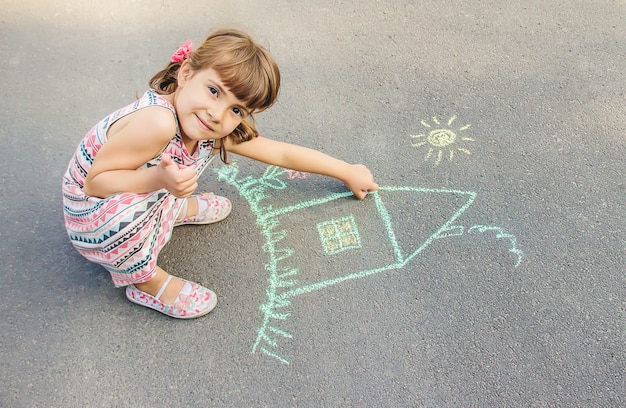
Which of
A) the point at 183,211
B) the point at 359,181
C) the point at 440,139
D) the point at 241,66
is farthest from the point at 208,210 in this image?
the point at 440,139

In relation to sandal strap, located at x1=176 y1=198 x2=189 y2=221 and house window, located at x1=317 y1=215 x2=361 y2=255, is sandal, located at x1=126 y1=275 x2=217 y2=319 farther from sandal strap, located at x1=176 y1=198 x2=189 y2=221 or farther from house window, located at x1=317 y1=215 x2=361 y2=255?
house window, located at x1=317 y1=215 x2=361 y2=255

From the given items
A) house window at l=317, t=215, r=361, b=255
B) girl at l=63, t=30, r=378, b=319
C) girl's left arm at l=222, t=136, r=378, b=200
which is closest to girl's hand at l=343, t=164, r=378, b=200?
girl's left arm at l=222, t=136, r=378, b=200

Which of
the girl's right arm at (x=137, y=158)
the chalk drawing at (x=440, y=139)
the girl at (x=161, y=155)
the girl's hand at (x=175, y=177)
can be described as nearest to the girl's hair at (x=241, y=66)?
the girl at (x=161, y=155)

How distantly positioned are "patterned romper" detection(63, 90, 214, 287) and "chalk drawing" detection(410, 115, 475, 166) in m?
1.08

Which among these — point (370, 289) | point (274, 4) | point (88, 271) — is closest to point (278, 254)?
point (370, 289)

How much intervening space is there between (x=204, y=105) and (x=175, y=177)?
0.26m

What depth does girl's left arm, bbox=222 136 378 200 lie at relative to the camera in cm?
216

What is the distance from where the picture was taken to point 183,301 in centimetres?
207

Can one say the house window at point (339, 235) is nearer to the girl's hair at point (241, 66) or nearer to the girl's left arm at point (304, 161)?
the girl's left arm at point (304, 161)

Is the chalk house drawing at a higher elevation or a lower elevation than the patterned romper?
lower

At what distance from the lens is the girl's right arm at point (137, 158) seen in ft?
5.52

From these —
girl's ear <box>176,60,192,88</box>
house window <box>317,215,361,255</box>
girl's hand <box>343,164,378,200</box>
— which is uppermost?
girl's ear <box>176,60,192,88</box>

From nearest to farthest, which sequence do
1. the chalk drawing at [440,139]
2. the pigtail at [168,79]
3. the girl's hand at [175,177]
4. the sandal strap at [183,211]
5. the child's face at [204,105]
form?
the girl's hand at [175,177], the child's face at [204,105], the pigtail at [168,79], the sandal strap at [183,211], the chalk drawing at [440,139]

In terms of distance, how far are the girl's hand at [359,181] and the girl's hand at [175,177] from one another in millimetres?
843
